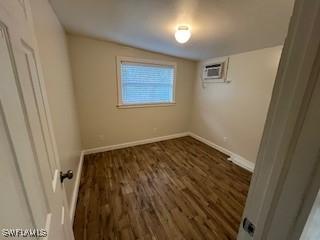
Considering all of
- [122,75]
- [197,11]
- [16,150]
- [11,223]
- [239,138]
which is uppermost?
[197,11]

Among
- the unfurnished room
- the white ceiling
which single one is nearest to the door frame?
the unfurnished room

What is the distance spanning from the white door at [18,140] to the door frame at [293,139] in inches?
28.0

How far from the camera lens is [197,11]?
4.97 feet

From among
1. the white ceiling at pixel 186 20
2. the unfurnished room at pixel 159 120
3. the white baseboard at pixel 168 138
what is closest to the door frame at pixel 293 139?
the unfurnished room at pixel 159 120

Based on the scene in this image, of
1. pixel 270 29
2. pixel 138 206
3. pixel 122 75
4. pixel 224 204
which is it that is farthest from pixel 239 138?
pixel 122 75

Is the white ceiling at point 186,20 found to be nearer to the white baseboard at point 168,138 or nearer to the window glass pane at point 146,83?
the window glass pane at point 146,83

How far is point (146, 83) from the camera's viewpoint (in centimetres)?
343

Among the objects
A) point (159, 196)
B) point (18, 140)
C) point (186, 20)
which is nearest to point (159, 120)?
point (159, 196)

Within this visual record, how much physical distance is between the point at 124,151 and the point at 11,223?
9.84 feet

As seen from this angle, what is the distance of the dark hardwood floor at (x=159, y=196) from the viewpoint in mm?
1528

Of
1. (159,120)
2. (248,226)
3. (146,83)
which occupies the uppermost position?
(146,83)

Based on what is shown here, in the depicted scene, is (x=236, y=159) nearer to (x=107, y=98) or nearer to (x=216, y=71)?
(x=216, y=71)

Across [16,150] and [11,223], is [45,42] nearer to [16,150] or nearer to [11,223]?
[16,150]

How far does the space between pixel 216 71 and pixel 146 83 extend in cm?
163
